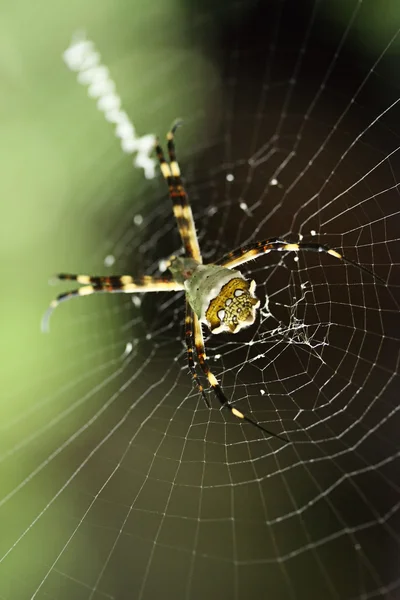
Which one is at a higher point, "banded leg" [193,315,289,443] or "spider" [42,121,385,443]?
"spider" [42,121,385,443]

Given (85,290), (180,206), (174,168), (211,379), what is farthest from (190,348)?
(174,168)

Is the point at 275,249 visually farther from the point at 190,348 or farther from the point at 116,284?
the point at 116,284

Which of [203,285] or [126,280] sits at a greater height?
[126,280]

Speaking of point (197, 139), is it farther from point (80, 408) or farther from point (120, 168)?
point (80, 408)

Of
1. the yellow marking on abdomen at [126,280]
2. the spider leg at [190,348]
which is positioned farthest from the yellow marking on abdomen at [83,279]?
the spider leg at [190,348]

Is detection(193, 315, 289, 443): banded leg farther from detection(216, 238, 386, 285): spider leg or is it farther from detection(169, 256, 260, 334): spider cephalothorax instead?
detection(216, 238, 386, 285): spider leg

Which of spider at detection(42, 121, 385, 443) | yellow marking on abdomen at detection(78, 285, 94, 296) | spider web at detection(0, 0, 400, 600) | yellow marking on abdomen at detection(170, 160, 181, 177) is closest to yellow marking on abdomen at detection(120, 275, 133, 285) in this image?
spider at detection(42, 121, 385, 443)

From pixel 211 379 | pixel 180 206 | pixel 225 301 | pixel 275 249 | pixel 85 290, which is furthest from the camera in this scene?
pixel 180 206
